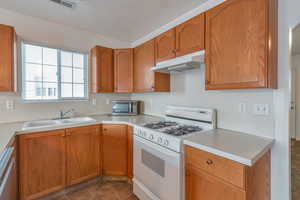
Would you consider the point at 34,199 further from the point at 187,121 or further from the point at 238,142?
the point at 238,142

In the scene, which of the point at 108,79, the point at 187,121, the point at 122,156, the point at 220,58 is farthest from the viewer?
the point at 108,79

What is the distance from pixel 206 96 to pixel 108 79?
67.8 inches

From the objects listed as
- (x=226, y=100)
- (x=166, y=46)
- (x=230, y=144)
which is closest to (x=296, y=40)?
(x=226, y=100)

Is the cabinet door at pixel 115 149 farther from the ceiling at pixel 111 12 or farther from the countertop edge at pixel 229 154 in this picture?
the ceiling at pixel 111 12

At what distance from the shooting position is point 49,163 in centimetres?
179

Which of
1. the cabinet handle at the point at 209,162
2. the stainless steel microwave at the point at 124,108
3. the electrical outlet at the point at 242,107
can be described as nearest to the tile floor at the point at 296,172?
the electrical outlet at the point at 242,107

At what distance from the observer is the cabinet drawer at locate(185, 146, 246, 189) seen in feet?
3.18

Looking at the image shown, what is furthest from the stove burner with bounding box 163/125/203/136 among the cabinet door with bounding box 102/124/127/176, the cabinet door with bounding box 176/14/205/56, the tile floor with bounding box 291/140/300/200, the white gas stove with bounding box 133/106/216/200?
the tile floor with bounding box 291/140/300/200

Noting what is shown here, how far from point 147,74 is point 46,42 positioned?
5.36 feet

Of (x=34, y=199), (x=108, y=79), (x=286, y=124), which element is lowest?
(x=34, y=199)

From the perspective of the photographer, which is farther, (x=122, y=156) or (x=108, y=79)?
(x=108, y=79)

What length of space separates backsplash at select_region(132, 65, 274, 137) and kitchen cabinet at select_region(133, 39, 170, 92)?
166mm

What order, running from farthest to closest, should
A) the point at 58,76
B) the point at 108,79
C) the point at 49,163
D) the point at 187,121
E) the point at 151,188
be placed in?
the point at 108,79
the point at 58,76
the point at 187,121
the point at 49,163
the point at 151,188

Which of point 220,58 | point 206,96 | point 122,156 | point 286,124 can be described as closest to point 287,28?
point 220,58
